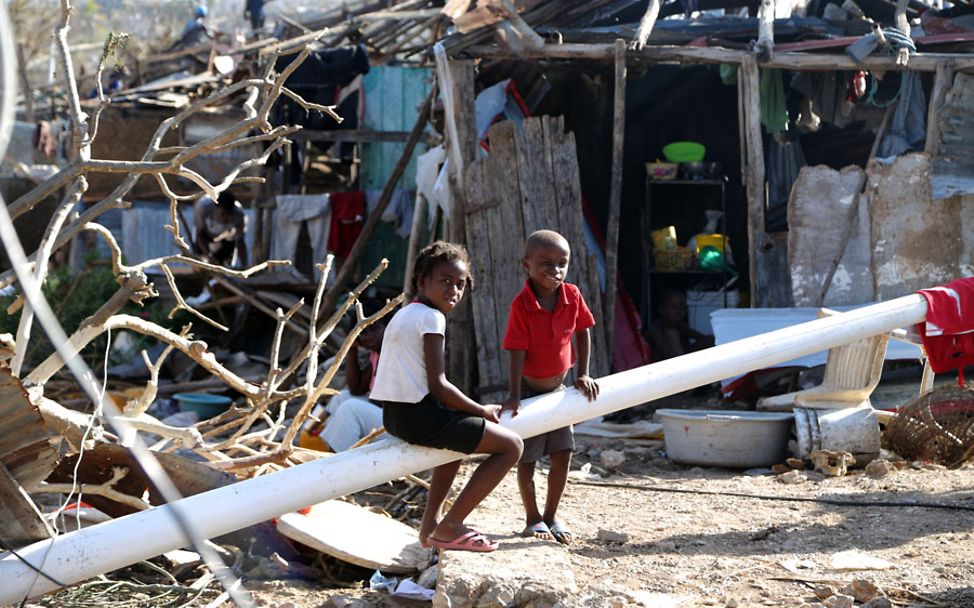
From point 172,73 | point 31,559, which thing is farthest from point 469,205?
point 172,73

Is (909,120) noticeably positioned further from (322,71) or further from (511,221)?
(322,71)

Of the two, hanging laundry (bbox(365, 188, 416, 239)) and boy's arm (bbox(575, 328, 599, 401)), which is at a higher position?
boy's arm (bbox(575, 328, 599, 401))

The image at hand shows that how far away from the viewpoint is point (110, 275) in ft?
34.9

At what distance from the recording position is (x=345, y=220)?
11547 millimetres

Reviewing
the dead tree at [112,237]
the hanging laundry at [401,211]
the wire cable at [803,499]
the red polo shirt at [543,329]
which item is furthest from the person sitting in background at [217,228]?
the red polo shirt at [543,329]

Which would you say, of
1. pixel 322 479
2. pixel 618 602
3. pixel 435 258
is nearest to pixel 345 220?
pixel 435 258

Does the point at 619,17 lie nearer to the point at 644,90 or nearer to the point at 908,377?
the point at 644,90

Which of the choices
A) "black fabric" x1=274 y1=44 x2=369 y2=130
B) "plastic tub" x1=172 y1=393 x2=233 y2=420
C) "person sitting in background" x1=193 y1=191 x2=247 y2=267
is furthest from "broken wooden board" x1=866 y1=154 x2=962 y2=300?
"person sitting in background" x1=193 y1=191 x2=247 y2=267

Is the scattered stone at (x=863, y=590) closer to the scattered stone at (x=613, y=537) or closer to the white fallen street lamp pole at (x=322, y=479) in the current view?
the white fallen street lamp pole at (x=322, y=479)

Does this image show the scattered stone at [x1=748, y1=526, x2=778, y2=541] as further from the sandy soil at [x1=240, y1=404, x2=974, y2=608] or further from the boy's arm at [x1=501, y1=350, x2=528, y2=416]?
the boy's arm at [x1=501, y1=350, x2=528, y2=416]

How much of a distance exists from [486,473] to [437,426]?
0.32m

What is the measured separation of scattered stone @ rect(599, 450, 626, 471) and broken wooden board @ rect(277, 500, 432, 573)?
6.33ft

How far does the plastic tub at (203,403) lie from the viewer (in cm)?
874

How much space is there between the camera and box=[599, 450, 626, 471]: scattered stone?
21.9 feet
